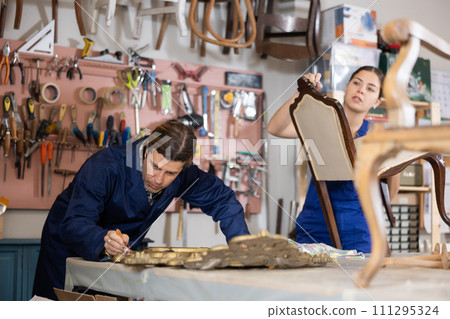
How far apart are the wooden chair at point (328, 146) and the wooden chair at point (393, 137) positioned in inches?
32.9

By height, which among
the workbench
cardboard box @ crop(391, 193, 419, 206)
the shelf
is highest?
the shelf

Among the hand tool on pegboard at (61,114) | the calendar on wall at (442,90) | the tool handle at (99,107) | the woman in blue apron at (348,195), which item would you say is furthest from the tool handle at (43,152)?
the calendar on wall at (442,90)

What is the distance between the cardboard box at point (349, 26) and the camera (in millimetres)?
3590

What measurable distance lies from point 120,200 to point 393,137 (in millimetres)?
1094

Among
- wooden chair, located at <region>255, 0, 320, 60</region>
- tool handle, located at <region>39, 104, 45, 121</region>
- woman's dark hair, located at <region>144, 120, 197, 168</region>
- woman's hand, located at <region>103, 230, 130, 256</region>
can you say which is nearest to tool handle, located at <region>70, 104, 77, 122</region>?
tool handle, located at <region>39, 104, 45, 121</region>

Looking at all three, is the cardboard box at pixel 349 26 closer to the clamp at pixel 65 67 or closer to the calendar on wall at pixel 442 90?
the calendar on wall at pixel 442 90

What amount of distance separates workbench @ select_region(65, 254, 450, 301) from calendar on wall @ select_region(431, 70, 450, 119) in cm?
343

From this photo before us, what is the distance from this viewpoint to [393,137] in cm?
67

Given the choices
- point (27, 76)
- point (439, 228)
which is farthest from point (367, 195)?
point (439, 228)

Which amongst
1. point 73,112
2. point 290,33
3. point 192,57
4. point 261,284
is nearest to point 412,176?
point 290,33

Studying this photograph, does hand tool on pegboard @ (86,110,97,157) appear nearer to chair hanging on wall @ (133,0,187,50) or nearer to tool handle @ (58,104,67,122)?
tool handle @ (58,104,67,122)

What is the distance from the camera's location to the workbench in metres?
0.73

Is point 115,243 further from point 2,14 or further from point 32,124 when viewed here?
point 2,14

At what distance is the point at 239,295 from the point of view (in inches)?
32.7
